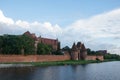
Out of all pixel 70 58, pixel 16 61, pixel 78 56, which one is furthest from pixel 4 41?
pixel 78 56

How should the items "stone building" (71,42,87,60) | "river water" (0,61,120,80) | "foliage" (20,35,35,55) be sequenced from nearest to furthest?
"river water" (0,61,120,80)
"foliage" (20,35,35,55)
"stone building" (71,42,87,60)

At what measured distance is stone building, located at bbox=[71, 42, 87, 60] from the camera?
84287mm

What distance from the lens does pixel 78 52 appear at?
89688 mm

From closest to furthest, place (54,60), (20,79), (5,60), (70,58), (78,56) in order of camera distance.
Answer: (20,79) → (5,60) → (54,60) → (70,58) → (78,56)

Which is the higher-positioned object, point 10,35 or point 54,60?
point 10,35

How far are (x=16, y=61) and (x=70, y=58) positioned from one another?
1017 inches

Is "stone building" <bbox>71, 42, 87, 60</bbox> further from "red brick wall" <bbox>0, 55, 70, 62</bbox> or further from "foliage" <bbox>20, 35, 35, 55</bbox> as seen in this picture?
"foliage" <bbox>20, 35, 35, 55</bbox>

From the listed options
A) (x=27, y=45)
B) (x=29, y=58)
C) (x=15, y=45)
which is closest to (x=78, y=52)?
(x=27, y=45)

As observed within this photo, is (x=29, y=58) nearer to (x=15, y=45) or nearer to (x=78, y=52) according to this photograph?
(x=15, y=45)

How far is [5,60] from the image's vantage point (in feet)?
185

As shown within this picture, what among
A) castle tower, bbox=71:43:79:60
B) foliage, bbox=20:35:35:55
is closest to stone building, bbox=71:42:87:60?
castle tower, bbox=71:43:79:60

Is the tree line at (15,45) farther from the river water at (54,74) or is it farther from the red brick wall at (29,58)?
the river water at (54,74)

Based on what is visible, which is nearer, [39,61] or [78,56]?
[39,61]

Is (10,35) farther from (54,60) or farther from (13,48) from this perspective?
(54,60)
